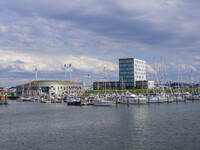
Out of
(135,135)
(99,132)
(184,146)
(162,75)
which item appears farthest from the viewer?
(162,75)

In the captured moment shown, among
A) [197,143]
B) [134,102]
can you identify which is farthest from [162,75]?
[197,143]

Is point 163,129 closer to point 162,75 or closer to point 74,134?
point 74,134

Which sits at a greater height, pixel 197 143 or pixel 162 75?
pixel 162 75

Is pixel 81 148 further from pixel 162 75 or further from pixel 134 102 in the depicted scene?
pixel 162 75

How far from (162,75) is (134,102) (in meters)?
34.5

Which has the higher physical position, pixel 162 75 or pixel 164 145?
pixel 162 75

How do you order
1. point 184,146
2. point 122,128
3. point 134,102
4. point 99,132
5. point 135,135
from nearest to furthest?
point 184,146, point 135,135, point 99,132, point 122,128, point 134,102

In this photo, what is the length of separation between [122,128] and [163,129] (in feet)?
30.2

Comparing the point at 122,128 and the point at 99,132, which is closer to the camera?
the point at 99,132

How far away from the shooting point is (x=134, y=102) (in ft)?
456

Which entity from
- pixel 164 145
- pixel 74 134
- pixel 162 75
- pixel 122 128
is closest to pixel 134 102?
pixel 162 75

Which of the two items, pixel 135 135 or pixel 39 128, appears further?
pixel 39 128

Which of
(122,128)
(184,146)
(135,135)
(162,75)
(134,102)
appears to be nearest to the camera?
(184,146)

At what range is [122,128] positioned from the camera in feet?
209
